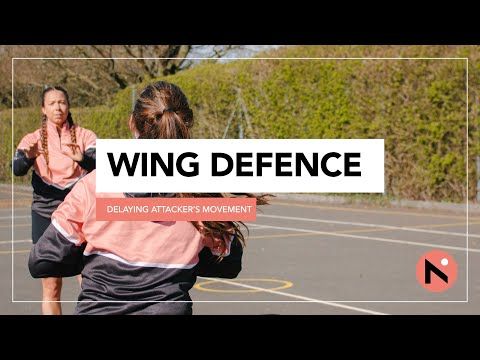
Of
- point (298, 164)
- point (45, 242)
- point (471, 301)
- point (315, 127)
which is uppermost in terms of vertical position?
point (315, 127)

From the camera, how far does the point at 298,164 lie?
191 inches

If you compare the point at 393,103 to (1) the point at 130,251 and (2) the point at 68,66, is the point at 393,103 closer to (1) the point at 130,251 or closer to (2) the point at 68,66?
(2) the point at 68,66

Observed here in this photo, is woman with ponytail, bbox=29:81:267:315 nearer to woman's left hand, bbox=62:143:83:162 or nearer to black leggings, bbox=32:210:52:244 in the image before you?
woman's left hand, bbox=62:143:83:162

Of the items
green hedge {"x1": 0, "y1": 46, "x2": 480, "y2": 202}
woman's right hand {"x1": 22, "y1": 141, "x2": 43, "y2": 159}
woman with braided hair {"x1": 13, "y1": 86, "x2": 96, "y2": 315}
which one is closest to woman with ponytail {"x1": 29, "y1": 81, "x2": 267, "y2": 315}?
woman with braided hair {"x1": 13, "y1": 86, "x2": 96, "y2": 315}

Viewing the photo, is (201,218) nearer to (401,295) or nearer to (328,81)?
(401,295)

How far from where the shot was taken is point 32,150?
5.39m

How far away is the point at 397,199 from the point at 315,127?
5.16ft

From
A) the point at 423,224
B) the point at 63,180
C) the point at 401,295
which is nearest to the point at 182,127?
the point at 63,180

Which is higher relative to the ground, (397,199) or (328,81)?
(328,81)

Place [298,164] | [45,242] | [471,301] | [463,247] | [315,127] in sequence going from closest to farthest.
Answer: [45,242] → [298,164] → [471,301] → [463,247] → [315,127]

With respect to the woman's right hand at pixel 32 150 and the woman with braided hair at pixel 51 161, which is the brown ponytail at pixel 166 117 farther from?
the woman's right hand at pixel 32 150

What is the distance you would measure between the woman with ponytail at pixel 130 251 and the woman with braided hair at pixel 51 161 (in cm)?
185

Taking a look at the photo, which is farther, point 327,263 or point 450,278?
point 327,263

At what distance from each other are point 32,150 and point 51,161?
15 cm
